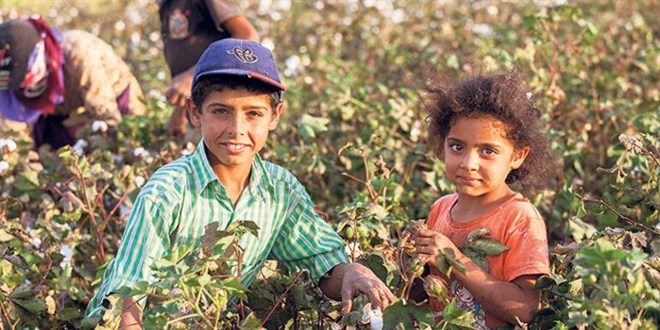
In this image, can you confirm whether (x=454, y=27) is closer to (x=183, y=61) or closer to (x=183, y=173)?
(x=183, y=61)

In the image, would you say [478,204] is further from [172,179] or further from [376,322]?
[172,179]

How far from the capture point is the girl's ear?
7.97 feet

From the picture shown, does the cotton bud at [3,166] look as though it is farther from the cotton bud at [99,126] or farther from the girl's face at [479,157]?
the girl's face at [479,157]

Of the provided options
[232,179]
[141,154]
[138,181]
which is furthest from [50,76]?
[232,179]

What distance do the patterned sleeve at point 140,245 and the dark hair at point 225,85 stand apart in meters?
0.31

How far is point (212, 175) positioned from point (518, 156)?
77 centimetres

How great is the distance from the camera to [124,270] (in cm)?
221

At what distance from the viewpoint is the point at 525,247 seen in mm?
2209

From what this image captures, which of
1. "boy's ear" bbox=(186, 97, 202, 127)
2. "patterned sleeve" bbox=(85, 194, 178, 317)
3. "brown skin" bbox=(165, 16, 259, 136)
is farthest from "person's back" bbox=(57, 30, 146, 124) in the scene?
"patterned sleeve" bbox=(85, 194, 178, 317)

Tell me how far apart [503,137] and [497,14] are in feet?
18.8

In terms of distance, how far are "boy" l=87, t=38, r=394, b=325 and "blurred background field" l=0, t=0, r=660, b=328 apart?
0.09m

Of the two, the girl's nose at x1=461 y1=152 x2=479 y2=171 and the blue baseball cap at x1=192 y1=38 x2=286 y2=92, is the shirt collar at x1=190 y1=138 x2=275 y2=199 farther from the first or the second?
the girl's nose at x1=461 y1=152 x2=479 y2=171

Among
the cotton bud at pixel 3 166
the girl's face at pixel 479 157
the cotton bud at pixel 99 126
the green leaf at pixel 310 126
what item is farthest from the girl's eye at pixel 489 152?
the cotton bud at pixel 99 126

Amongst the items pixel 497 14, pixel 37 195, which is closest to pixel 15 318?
pixel 37 195
